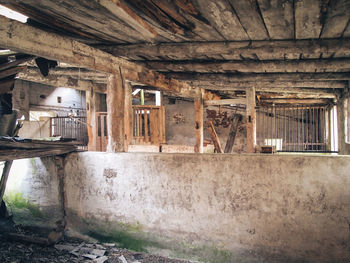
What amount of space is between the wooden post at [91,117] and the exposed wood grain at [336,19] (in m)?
7.31

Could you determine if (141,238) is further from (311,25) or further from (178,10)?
(311,25)

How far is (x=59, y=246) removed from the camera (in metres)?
4.11

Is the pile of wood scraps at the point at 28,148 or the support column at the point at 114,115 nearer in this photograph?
the pile of wood scraps at the point at 28,148

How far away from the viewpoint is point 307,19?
2738mm

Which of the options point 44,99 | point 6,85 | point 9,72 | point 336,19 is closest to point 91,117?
point 6,85

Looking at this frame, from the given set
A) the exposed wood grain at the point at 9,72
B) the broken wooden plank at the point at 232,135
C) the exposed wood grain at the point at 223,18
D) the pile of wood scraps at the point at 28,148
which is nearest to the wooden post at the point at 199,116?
the broken wooden plank at the point at 232,135

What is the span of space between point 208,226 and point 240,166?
0.96 meters

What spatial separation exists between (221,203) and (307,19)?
2.45m

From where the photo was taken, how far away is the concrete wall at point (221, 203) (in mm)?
3174

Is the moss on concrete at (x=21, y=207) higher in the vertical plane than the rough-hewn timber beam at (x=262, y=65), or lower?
lower

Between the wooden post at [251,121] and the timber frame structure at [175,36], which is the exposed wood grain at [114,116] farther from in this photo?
the wooden post at [251,121]

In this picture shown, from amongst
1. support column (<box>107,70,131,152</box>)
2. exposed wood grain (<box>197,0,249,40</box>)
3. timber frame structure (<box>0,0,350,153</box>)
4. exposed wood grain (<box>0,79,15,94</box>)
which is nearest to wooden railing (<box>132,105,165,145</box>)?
timber frame structure (<box>0,0,350,153</box>)

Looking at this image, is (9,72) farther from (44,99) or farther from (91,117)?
(44,99)

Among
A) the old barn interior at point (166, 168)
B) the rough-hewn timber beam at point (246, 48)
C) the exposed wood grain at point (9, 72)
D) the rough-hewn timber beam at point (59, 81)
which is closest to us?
the old barn interior at point (166, 168)
